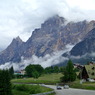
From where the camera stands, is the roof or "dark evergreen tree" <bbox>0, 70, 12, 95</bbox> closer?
"dark evergreen tree" <bbox>0, 70, 12, 95</bbox>

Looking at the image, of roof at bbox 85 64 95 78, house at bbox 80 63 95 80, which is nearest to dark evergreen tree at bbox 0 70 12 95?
house at bbox 80 63 95 80

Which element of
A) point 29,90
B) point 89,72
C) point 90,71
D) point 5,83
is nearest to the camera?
point 5,83

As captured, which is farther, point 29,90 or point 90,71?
point 90,71

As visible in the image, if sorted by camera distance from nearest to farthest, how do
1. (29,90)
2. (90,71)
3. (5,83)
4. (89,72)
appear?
(5,83) < (29,90) < (89,72) < (90,71)

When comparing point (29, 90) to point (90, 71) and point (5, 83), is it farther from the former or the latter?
point (90, 71)

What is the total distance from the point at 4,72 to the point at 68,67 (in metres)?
57.0

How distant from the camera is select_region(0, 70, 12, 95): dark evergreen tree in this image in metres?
35.6

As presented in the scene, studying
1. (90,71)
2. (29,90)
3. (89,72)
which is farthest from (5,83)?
(90,71)

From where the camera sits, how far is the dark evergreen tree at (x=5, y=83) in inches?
1401

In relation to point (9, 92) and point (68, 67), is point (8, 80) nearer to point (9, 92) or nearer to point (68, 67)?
point (9, 92)

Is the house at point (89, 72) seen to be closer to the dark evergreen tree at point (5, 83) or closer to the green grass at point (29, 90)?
the green grass at point (29, 90)

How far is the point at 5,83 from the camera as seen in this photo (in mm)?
36219

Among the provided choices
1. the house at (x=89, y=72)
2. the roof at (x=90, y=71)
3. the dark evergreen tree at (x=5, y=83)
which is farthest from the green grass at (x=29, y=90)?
the roof at (x=90, y=71)

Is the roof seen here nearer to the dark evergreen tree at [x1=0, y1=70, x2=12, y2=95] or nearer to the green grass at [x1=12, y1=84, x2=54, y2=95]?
the green grass at [x1=12, y1=84, x2=54, y2=95]
